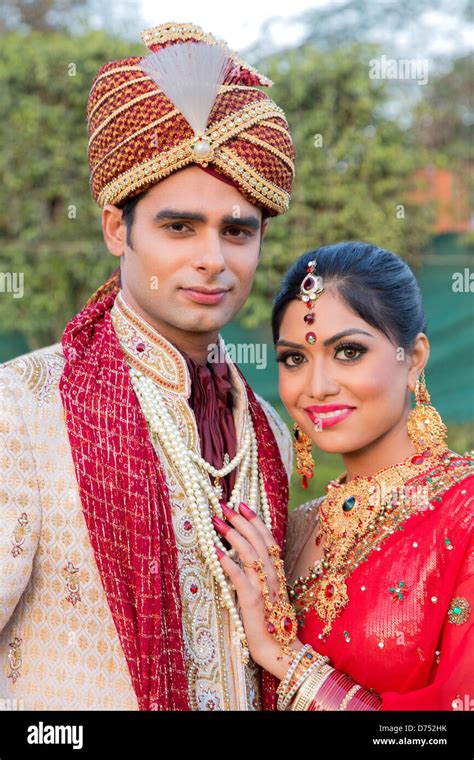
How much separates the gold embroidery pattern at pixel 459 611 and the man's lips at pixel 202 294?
0.99m

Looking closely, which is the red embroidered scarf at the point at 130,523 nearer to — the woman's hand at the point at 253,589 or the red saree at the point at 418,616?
the woman's hand at the point at 253,589

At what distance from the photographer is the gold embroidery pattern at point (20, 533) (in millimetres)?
2285

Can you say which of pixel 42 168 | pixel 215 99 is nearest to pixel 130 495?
pixel 215 99

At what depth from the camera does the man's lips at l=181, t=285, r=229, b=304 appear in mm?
2502

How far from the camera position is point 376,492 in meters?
2.68

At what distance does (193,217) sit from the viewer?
248 cm

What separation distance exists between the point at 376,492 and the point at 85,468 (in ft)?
2.73

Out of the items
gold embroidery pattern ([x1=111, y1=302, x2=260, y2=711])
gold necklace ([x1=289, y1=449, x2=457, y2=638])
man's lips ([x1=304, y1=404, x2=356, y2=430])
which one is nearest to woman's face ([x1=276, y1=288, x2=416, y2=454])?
man's lips ([x1=304, y1=404, x2=356, y2=430])

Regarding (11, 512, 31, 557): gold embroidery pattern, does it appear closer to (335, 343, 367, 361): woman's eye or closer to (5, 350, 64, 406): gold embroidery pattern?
(5, 350, 64, 406): gold embroidery pattern

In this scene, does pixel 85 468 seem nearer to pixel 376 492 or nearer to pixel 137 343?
pixel 137 343

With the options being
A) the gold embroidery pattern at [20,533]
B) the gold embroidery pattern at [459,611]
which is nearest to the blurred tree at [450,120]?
the gold embroidery pattern at [459,611]

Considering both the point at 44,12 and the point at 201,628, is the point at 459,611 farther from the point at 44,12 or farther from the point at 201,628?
the point at 44,12

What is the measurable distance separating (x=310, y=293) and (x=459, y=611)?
3.07 feet
